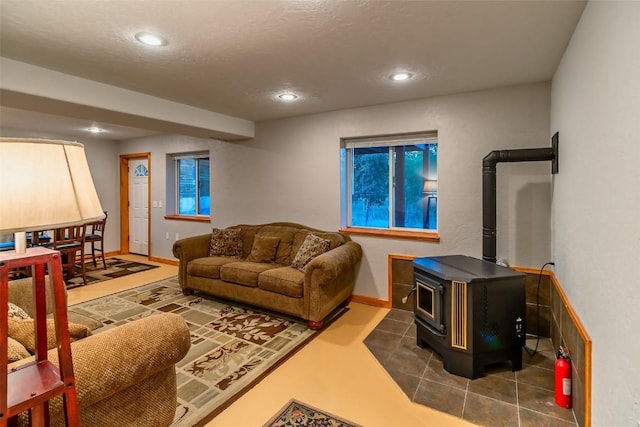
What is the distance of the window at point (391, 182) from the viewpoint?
3785 millimetres

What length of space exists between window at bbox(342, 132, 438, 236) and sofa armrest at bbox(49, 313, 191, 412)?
2805mm

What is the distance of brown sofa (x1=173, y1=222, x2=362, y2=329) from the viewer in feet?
10.5

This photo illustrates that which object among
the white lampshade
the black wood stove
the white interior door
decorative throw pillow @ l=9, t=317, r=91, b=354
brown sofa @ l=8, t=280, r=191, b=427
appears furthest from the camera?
the white interior door

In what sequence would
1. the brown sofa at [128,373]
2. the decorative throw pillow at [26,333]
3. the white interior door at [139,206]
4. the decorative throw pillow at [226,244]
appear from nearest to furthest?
the brown sofa at [128,373]
the decorative throw pillow at [26,333]
the decorative throw pillow at [226,244]
the white interior door at [139,206]

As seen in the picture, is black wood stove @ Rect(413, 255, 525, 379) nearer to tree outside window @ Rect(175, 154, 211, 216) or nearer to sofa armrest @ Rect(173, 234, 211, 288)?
sofa armrest @ Rect(173, 234, 211, 288)

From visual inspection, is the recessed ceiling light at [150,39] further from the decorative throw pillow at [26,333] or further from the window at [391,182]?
the window at [391,182]

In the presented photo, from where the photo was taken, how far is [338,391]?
226cm

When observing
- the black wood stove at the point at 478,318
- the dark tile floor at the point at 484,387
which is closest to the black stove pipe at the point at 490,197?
the black wood stove at the point at 478,318

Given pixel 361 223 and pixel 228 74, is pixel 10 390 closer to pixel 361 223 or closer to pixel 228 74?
pixel 228 74

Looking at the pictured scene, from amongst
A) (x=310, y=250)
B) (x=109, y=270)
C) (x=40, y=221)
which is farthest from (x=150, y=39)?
(x=109, y=270)

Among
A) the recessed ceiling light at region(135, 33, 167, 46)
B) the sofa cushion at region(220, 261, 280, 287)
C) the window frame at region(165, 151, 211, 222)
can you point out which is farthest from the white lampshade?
→ the window frame at region(165, 151, 211, 222)

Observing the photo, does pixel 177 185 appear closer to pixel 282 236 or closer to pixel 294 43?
pixel 282 236

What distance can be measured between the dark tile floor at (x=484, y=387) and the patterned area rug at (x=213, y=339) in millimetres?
853

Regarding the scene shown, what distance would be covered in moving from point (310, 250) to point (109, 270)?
153 inches
